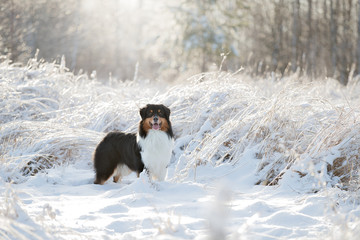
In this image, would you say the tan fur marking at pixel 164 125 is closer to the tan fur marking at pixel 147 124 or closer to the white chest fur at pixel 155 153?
the white chest fur at pixel 155 153

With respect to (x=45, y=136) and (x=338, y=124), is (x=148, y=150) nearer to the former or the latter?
(x=45, y=136)

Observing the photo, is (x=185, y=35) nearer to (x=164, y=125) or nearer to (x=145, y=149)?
(x=164, y=125)

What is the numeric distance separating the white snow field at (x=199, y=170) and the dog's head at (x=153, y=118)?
50cm

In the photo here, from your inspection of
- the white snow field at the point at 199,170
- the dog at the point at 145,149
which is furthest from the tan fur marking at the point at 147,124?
the white snow field at the point at 199,170

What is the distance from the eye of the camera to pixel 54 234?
2.62 meters

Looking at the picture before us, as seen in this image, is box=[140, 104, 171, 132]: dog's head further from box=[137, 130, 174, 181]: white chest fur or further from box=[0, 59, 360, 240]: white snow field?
box=[0, 59, 360, 240]: white snow field

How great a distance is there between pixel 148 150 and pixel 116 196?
3.10ft

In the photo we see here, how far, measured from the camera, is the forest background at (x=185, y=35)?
1803cm

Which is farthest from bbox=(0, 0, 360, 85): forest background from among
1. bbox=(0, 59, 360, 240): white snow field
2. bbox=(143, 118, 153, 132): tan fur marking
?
bbox=(143, 118, 153, 132): tan fur marking

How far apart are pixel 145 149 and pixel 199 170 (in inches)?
29.3

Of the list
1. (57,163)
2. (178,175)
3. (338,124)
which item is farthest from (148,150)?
(338,124)

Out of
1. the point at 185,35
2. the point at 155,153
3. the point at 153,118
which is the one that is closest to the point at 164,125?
the point at 153,118

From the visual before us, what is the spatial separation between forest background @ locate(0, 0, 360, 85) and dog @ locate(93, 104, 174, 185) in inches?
216

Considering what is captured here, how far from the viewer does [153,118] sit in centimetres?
476
